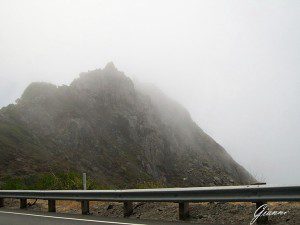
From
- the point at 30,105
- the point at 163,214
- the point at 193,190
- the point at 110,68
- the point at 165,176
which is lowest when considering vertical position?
the point at 165,176

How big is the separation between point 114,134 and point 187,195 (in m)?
137

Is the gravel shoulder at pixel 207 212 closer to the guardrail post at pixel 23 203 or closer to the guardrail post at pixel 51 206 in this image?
the guardrail post at pixel 51 206

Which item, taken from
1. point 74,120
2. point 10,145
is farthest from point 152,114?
point 10,145

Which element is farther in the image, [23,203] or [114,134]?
[114,134]

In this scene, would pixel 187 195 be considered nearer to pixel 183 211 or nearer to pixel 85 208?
pixel 183 211

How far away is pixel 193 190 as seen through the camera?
9.15 meters

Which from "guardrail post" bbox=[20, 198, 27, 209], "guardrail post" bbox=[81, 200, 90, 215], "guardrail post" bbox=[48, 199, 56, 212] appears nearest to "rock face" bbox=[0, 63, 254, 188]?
"guardrail post" bbox=[20, 198, 27, 209]

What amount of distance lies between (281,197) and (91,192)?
221 inches

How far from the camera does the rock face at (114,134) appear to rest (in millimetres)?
116188

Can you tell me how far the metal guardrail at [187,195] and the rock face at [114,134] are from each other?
84.7 metres

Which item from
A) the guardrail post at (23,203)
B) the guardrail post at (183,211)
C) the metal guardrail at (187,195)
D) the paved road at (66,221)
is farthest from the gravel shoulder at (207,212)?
the guardrail post at (23,203)

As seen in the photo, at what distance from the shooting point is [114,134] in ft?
479

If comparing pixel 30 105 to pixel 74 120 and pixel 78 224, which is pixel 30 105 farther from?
pixel 78 224

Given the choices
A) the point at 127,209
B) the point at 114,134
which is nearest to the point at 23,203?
the point at 127,209
